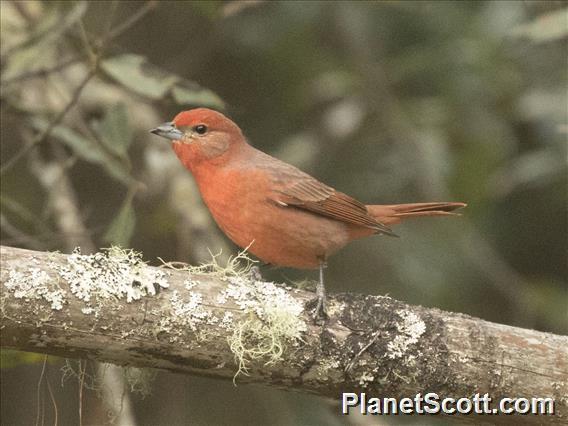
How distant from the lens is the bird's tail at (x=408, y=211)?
498 centimetres

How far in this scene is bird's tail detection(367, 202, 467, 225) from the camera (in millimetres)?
4980

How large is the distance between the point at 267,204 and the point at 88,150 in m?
1.07

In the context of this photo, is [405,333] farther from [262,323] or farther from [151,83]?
[151,83]

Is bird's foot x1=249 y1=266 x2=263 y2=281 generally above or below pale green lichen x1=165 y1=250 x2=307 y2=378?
above

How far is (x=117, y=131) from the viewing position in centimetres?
463

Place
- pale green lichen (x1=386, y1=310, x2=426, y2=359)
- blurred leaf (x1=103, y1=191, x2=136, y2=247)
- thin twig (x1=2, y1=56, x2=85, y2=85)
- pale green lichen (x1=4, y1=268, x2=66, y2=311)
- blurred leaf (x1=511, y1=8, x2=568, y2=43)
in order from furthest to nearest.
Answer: blurred leaf (x1=511, y1=8, x2=568, y2=43) < thin twig (x1=2, y1=56, x2=85, y2=85) < blurred leaf (x1=103, y1=191, x2=136, y2=247) < pale green lichen (x1=386, y1=310, x2=426, y2=359) < pale green lichen (x1=4, y1=268, x2=66, y2=311)

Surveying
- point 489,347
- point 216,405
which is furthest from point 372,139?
point 489,347

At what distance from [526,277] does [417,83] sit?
1.56 m

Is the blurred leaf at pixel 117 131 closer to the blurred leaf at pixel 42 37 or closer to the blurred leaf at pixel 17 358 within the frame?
the blurred leaf at pixel 42 37

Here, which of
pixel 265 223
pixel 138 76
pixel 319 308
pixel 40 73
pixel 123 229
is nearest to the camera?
pixel 319 308

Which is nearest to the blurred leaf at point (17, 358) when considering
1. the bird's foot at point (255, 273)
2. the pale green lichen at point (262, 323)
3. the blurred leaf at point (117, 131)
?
the pale green lichen at point (262, 323)

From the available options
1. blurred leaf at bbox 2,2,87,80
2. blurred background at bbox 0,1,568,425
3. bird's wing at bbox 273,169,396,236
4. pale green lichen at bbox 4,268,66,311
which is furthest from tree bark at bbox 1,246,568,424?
blurred leaf at bbox 2,2,87,80

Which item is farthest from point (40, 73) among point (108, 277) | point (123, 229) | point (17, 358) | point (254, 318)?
point (254, 318)

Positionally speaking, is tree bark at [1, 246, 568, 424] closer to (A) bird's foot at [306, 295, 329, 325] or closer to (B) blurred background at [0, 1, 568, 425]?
(A) bird's foot at [306, 295, 329, 325]
